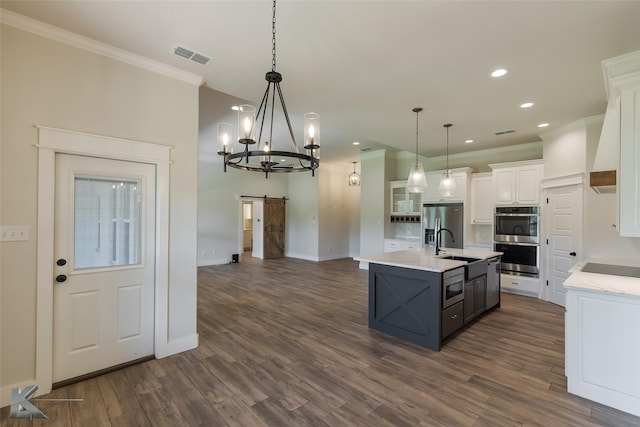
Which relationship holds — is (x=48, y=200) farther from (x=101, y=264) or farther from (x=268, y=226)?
(x=268, y=226)

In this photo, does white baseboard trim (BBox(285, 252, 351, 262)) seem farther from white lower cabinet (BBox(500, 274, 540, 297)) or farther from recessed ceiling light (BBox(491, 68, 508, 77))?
recessed ceiling light (BBox(491, 68, 508, 77))

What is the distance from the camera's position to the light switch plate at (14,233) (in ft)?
7.39

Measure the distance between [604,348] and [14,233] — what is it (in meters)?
4.68

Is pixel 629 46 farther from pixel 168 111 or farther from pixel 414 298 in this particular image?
pixel 168 111

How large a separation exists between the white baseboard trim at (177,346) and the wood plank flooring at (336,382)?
0.23ft

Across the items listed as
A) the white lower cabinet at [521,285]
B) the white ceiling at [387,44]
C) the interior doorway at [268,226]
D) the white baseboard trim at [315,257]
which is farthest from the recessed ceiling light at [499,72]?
the interior doorway at [268,226]

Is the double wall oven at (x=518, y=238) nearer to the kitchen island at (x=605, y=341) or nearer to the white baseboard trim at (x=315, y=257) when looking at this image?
the kitchen island at (x=605, y=341)

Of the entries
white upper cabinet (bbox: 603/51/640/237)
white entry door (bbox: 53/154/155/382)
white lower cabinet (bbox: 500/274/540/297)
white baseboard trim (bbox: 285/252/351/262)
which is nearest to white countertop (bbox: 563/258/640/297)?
white upper cabinet (bbox: 603/51/640/237)

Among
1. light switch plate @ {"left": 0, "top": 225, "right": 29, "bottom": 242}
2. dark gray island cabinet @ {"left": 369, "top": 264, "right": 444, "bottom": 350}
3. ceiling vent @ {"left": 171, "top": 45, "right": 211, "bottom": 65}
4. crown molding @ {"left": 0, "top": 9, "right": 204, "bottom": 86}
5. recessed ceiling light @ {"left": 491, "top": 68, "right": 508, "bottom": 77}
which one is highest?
recessed ceiling light @ {"left": 491, "top": 68, "right": 508, "bottom": 77}

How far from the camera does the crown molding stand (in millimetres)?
2268

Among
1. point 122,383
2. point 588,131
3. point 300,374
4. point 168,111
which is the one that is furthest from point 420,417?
point 588,131

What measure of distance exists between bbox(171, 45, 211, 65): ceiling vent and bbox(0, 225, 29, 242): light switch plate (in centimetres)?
191

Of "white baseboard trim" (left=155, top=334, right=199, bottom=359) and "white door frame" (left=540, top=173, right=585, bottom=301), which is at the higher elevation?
"white door frame" (left=540, top=173, right=585, bottom=301)

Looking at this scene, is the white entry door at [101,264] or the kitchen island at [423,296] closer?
the white entry door at [101,264]
